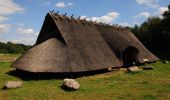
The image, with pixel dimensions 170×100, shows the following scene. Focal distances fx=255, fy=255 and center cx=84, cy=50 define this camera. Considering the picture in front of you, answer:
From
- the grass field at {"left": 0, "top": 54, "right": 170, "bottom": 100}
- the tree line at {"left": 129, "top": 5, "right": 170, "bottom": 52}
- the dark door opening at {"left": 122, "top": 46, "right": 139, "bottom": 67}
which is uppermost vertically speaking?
→ the tree line at {"left": 129, "top": 5, "right": 170, "bottom": 52}

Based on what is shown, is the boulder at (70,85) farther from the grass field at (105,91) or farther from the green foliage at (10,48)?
the green foliage at (10,48)

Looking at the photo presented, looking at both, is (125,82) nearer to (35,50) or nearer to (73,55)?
(73,55)

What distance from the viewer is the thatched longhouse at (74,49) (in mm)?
23344

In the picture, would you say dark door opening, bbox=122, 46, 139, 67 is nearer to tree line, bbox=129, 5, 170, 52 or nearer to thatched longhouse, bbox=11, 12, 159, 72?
thatched longhouse, bbox=11, 12, 159, 72

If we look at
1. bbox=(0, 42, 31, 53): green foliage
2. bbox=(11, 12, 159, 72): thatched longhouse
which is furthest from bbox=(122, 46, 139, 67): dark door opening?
bbox=(0, 42, 31, 53): green foliage

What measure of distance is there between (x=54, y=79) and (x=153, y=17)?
45.7 metres

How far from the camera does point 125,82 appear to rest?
20781mm

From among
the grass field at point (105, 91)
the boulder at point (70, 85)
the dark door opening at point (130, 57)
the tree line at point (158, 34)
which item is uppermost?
the tree line at point (158, 34)

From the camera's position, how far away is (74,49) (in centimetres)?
2500

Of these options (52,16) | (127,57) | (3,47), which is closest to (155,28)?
(127,57)

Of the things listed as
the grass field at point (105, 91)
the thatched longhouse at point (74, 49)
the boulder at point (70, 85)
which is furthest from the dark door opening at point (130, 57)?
the boulder at point (70, 85)

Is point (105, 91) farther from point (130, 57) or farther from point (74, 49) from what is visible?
point (130, 57)

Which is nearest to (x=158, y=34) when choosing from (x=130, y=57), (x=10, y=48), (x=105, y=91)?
(x=130, y=57)

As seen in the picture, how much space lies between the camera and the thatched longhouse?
23344mm
